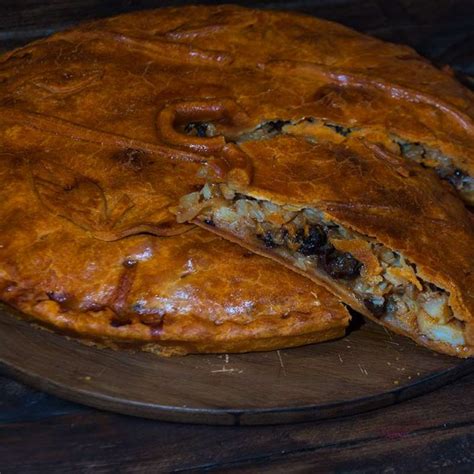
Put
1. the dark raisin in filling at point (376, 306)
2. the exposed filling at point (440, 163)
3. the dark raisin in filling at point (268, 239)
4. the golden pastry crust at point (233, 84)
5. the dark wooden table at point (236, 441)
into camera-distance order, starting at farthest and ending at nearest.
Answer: the exposed filling at point (440, 163)
the golden pastry crust at point (233, 84)
the dark raisin in filling at point (268, 239)
the dark raisin in filling at point (376, 306)
the dark wooden table at point (236, 441)

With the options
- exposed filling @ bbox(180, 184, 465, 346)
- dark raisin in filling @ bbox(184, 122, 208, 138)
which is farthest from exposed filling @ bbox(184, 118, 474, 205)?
exposed filling @ bbox(180, 184, 465, 346)

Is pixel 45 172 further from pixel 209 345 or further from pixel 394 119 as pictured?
pixel 394 119

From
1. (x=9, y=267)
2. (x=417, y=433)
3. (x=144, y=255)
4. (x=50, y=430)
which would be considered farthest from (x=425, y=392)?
(x=9, y=267)

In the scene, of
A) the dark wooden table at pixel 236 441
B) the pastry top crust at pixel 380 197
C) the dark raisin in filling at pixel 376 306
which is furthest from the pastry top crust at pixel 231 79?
the dark wooden table at pixel 236 441

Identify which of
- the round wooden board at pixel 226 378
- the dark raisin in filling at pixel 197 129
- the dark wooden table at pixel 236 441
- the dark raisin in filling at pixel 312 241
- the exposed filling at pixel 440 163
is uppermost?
the dark raisin in filling at pixel 197 129

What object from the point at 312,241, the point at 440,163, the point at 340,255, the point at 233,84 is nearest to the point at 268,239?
the point at 312,241

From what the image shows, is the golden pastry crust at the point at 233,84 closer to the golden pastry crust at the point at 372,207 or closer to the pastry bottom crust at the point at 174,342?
the golden pastry crust at the point at 372,207
